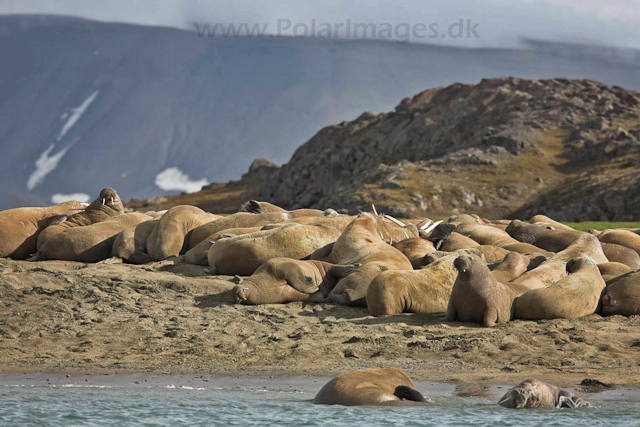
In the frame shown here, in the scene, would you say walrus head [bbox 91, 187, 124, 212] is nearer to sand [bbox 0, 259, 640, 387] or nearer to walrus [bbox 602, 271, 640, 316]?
sand [bbox 0, 259, 640, 387]

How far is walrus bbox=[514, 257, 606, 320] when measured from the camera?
11062 millimetres

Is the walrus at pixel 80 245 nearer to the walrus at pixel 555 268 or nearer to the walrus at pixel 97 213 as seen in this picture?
the walrus at pixel 97 213

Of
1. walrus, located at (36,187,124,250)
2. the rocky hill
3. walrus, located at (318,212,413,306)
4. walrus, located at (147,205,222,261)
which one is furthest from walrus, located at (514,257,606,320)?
the rocky hill

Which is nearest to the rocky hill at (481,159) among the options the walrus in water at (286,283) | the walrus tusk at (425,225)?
the walrus tusk at (425,225)

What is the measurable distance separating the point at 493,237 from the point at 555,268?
156 inches

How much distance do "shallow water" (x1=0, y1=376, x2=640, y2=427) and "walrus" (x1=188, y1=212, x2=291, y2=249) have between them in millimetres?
6966

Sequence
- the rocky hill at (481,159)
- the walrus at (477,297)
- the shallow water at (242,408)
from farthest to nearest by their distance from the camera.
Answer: the rocky hill at (481,159), the walrus at (477,297), the shallow water at (242,408)

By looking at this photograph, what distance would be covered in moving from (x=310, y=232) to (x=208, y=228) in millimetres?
2226

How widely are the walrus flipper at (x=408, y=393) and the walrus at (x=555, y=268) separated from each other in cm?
478

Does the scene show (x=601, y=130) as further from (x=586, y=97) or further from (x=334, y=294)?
(x=334, y=294)

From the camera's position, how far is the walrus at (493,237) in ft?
48.8

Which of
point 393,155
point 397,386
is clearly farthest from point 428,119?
point 397,386

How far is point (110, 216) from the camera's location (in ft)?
55.5

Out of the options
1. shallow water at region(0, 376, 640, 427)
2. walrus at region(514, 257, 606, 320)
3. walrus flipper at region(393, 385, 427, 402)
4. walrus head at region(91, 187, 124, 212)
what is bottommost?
shallow water at region(0, 376, 640, 427)
